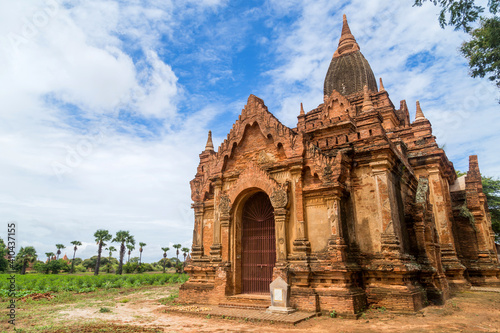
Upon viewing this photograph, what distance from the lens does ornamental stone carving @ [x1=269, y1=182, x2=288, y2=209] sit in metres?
12.3

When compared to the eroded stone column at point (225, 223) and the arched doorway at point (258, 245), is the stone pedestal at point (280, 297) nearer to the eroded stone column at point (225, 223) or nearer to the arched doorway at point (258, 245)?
the arched doorway at point (258, 245)

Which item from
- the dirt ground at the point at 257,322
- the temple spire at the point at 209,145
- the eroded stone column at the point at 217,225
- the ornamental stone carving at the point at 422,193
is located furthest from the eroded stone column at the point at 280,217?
the ornamental stone carving at the point at 422,193

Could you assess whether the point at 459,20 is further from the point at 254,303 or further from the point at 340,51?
the point at 340,51

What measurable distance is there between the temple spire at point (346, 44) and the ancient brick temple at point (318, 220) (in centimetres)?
1439

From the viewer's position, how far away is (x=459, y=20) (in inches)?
379

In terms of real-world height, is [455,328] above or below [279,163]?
below

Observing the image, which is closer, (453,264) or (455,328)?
(455,328)

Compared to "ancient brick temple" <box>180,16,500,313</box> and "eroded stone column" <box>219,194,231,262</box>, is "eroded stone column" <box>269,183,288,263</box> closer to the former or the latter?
"ancient brick temple" <box>180,16,500,313</box>

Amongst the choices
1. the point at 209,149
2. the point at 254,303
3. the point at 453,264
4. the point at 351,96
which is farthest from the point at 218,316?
the point at 351,96

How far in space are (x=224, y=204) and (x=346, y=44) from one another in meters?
21.5

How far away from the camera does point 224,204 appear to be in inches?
546

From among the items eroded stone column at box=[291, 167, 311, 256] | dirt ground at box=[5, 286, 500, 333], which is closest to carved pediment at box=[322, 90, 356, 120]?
eroded stone column at box=[291, 167, 311, 256]

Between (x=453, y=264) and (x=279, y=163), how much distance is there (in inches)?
434

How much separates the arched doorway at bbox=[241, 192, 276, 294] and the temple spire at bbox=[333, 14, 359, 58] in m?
19.8
